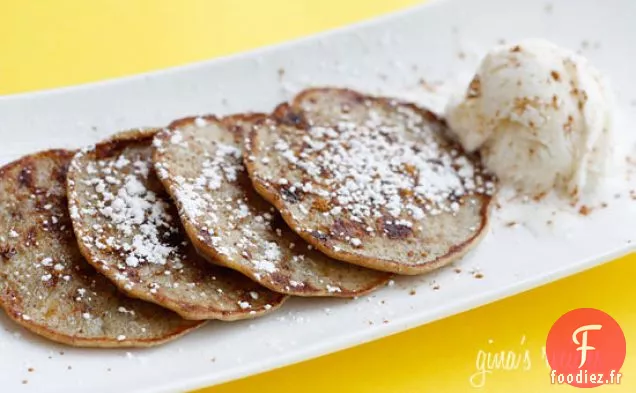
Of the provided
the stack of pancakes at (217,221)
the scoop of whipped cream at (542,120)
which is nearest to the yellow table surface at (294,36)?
the stack of pancakes at (217,221)

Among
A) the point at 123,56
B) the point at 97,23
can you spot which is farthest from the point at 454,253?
the point at 97,23

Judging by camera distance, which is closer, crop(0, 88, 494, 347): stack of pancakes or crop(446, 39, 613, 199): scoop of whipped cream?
crop(0, 88, 494, 347): stack of pancakes

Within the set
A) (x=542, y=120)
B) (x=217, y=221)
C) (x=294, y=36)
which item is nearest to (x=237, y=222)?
(x=217, y=221)

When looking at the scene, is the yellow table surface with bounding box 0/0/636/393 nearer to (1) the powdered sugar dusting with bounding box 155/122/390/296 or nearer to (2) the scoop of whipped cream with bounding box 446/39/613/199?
(1) the powdered sugar dusting with bounding box 155/122/390/296

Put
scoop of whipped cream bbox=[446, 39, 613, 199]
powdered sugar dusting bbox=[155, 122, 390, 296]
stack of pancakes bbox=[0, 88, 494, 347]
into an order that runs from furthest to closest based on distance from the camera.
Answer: scoop of whipped cream bbox=[446, 39, 613, 199] < powdered sugar dusting bbox=[155, 122, 390, 296] < stack of pancakes bbox=[0, 88, 494, 347]

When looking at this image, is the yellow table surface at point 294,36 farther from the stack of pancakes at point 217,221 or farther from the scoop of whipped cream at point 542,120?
the scoop of whipped cream at point 542,120

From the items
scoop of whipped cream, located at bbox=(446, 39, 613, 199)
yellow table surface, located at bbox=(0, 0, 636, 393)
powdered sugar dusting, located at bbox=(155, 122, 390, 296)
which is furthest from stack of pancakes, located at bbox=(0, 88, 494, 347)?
yellow table surface, located at bbox=(0, 0, 636, 393)

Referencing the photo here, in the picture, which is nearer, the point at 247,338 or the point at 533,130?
the point at 247,338

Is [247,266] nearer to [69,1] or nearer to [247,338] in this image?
[247,338]
